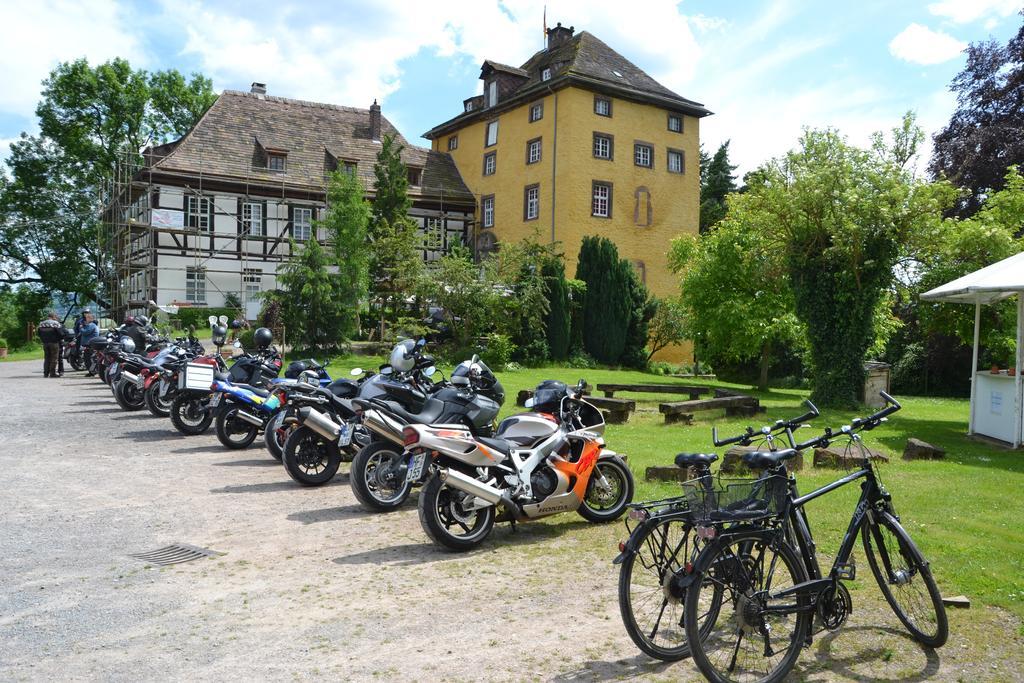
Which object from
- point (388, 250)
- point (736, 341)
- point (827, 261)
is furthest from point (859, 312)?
point (388, 250)

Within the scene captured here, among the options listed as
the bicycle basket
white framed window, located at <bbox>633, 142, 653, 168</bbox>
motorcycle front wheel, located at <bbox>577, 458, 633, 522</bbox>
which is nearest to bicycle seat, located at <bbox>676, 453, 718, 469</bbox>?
the bicycle basket

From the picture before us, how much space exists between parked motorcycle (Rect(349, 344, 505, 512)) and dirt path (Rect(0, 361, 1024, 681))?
0.29m

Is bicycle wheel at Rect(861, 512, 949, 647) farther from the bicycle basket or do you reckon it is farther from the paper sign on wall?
the paper sign on wall

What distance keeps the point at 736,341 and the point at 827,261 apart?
5387mm

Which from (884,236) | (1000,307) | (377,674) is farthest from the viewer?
(884,236)

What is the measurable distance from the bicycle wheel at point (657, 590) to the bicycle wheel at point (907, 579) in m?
0.99

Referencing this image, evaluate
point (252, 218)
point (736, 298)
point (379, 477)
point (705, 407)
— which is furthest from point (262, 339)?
point (252, 218)

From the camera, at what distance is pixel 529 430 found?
711 centimetres

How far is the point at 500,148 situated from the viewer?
146 feet

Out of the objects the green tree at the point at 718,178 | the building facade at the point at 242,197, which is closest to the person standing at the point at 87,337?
the building facade at the point at 242,197

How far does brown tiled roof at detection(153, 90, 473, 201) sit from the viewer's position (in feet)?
136

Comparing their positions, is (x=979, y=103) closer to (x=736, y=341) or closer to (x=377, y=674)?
(x=736, y=341)

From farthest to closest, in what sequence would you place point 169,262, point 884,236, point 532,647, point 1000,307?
point 169,262
point 884,236
point 1000,307
point 532,647

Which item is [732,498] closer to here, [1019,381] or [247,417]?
[247,417]
